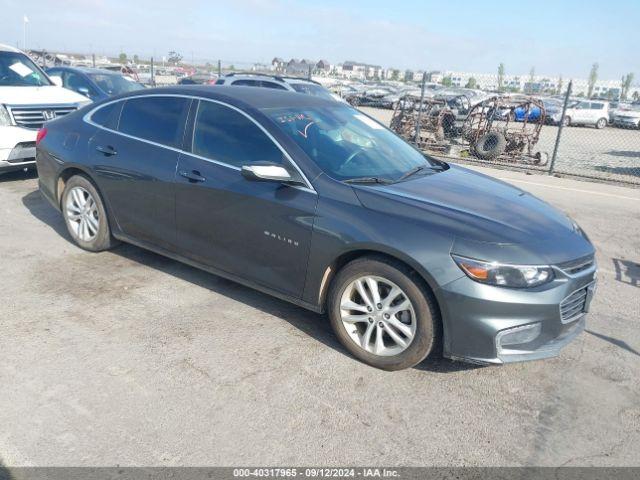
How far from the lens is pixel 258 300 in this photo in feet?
14.0

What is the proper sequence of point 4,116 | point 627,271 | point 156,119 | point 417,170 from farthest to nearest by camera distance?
point 4,116 → point 627,271 → point 156,119 → point 417,170

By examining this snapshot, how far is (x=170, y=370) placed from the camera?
3262mm

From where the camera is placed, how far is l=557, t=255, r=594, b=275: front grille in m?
3.19

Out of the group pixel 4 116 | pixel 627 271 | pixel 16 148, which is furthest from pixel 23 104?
pixel 627 271

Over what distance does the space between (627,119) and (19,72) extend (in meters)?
32.3

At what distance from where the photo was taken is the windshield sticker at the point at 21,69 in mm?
8398

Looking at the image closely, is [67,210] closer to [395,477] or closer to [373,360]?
[373,360]

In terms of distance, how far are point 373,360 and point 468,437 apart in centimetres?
77

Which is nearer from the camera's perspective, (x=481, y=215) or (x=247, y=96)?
(x=481, y=215)

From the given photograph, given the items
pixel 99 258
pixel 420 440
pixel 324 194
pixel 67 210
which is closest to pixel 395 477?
pixel 420 440

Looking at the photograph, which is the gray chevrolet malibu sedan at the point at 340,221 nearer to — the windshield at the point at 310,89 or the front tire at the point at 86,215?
the front tire at the point at 86,215

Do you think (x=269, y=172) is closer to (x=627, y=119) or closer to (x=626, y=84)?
(x=627, y=119)

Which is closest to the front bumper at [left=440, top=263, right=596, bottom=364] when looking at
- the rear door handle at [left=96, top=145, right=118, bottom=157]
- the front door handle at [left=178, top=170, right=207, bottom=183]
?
the front door handle at [left=178, top=170, right=207, bottom=183]

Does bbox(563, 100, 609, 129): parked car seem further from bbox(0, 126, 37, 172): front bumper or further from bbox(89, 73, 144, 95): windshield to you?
bbox(0, 126, 37, 172): front bumper
